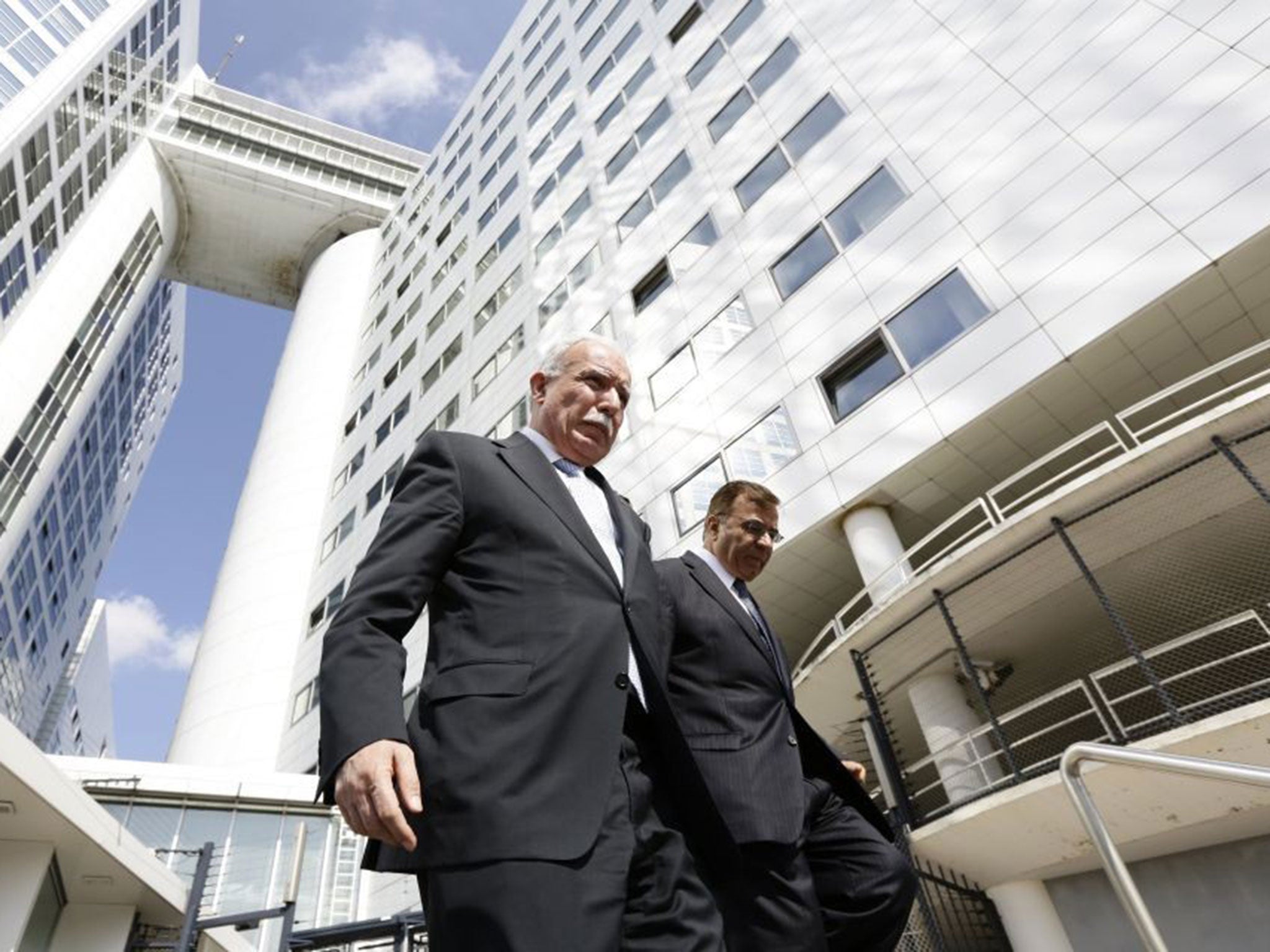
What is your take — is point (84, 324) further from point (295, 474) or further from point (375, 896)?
point (375, 896)

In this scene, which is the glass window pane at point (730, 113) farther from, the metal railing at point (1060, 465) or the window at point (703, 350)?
the metal railing at point (1060, 465)

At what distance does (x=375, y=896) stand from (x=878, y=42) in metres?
22.1

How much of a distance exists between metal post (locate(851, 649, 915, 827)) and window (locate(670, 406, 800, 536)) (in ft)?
14.2

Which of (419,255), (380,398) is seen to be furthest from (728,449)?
(419,255)

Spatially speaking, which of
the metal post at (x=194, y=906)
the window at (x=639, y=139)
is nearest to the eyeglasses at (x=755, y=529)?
the metal post at (x=194, y=906)

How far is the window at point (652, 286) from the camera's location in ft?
62.1

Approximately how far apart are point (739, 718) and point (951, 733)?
9.26 m

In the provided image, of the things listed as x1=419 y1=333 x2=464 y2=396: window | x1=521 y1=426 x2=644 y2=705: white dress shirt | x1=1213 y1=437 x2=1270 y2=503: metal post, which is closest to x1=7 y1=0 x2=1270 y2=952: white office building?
x1=1213 y1=437 x2=1270 y2=503: metal post

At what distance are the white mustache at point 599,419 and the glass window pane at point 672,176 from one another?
19.0m

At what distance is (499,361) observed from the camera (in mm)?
24547

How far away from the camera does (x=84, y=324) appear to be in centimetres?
3784

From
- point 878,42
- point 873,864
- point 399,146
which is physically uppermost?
point 399,146

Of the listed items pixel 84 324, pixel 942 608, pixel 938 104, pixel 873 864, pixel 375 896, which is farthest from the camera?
pixel 84 324

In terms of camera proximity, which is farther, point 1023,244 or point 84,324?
point 84,324
